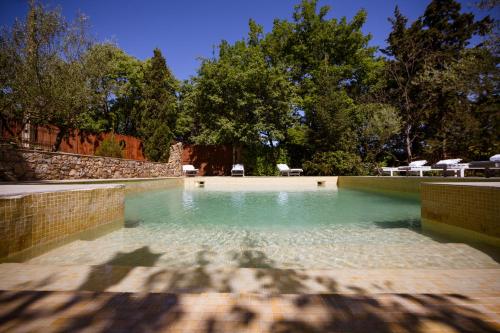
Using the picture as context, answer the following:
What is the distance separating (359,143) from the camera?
1942 centimetres

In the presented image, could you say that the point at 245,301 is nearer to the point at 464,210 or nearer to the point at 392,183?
the point at 464,210

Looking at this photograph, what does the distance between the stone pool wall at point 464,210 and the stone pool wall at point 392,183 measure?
189 inches

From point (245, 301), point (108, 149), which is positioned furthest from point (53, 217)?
point (108, 149)

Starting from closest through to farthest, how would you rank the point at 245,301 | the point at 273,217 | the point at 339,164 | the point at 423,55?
the point at 245,301 < the point at 273,217 < the point at 339,164 < the point at 423,55

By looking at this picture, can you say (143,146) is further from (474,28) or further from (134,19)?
(474,28)

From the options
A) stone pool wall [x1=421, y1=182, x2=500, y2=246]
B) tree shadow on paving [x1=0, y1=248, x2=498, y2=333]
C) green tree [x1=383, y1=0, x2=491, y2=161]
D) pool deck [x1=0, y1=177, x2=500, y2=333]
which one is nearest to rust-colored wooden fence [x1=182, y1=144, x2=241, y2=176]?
green tree [x1=383, y1=0, x2=491, y2=161]

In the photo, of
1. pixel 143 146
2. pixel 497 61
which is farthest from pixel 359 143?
pixel 143 146

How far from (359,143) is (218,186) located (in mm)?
11633

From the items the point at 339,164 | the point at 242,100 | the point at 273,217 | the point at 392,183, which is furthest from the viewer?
the point at 242,100

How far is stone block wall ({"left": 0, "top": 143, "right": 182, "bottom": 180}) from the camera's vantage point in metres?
8.46

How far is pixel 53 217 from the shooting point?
335 centimetres

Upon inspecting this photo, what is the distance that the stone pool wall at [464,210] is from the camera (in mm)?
3405

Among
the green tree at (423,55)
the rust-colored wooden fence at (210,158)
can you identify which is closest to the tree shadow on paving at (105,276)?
the rust-colored wooden fence at (210,158)

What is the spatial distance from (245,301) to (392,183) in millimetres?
11132
